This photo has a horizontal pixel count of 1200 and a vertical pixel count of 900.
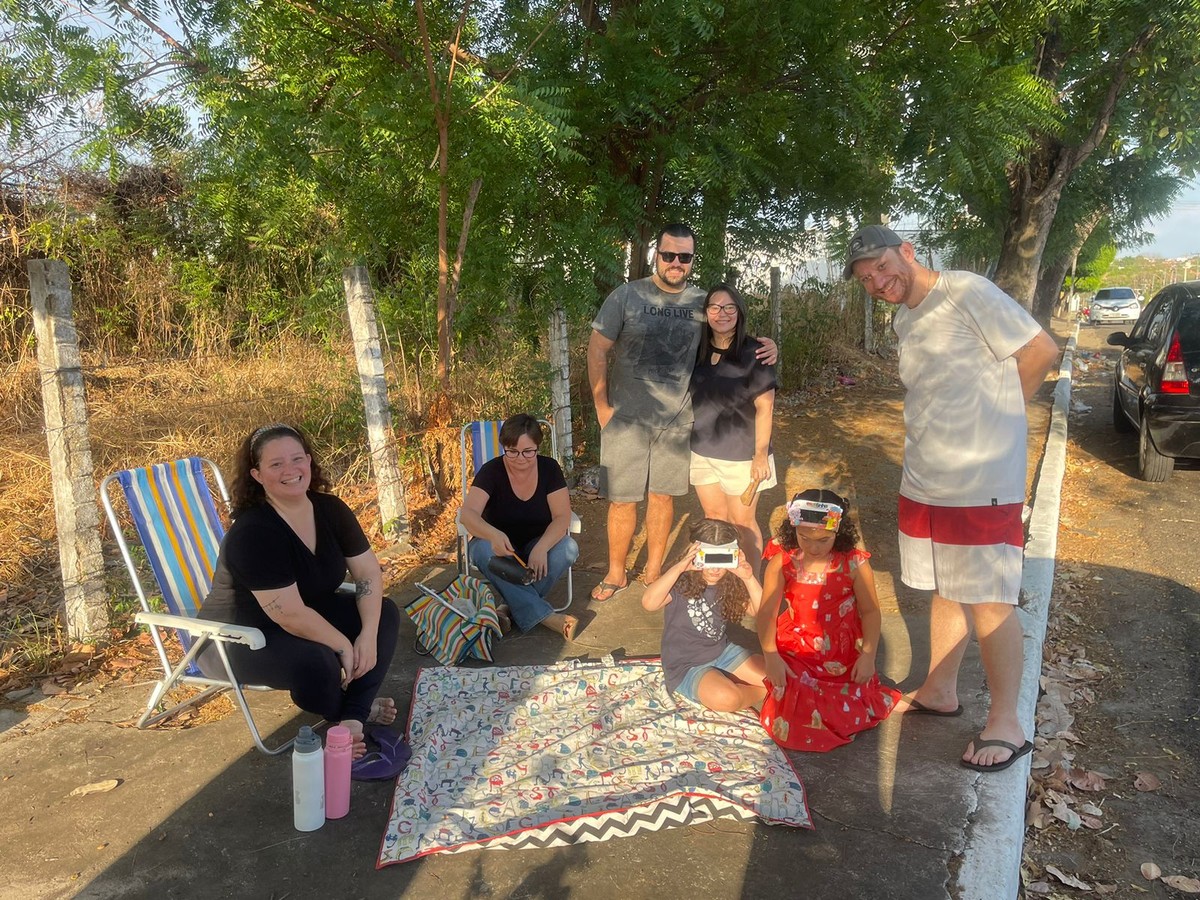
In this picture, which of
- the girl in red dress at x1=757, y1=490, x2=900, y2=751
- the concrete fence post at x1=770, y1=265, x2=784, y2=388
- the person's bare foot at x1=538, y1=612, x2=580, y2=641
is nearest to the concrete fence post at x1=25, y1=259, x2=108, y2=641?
the person's bare foot at x1=538, y1=612, x2=580, y2=641

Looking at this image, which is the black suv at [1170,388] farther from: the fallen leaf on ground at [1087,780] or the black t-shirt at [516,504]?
the black t-shirt at [516,504]

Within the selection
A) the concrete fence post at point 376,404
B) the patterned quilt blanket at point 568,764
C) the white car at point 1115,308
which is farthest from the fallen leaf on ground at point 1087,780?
the white car at point 1115,308

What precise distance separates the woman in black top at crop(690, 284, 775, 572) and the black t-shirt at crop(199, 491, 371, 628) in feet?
6.36

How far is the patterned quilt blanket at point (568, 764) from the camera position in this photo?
2994 mm

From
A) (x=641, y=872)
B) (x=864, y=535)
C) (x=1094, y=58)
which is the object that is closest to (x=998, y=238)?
(x=1094, y=58)

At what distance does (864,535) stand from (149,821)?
4.92m

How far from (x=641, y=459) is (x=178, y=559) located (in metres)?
2.47

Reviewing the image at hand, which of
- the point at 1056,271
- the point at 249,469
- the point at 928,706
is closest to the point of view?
the point at 249,469

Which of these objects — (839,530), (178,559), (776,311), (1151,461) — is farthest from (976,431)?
(776,311)

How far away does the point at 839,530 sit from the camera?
374cm

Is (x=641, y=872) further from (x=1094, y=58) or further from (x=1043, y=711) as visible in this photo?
(x=1094, y=58)

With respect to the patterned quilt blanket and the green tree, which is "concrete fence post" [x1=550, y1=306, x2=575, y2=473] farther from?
the green tree

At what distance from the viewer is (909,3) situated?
6.76 metres

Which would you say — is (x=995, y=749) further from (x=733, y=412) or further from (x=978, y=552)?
(x=733, y=412)
